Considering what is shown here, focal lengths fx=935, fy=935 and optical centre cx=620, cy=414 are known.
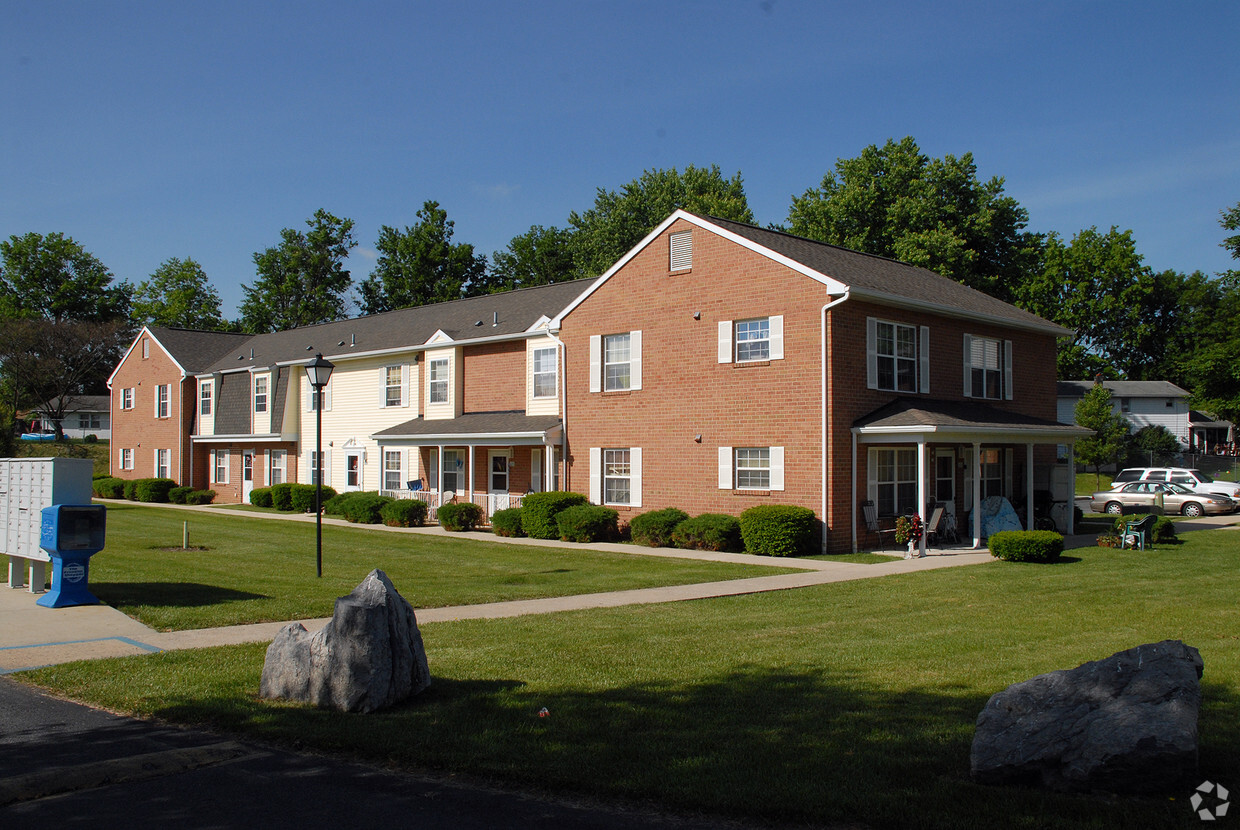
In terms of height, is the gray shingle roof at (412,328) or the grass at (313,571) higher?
the gray shingle roof at (412,328)

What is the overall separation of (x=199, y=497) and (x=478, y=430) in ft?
60.0

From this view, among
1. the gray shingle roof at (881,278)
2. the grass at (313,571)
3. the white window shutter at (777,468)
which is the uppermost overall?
the gray shingle roof at (881,278)

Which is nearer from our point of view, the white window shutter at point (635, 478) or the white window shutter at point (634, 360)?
the white window shutter at point (635, 478)

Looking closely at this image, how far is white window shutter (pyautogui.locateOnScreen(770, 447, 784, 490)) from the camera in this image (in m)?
21.3

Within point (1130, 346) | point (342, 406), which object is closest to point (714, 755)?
point (342, 406)

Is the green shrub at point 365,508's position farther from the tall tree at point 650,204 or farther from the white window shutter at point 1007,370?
the tall tree at point 650,204

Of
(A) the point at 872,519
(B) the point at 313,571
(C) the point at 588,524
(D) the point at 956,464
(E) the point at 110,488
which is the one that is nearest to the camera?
(B) the point at 313,571

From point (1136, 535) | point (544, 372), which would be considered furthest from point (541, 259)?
point (1136, 535)

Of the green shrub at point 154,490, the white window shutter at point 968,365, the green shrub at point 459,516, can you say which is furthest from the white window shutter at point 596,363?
the green shrub at point 154,490

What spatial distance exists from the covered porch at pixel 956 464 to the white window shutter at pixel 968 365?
539 mm

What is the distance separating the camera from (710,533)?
69.8 feet

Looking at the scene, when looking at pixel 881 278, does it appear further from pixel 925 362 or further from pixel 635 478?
pixel 635 478

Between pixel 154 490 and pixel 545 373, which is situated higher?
pixel 545 373

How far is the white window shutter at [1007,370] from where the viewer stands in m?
26.0
